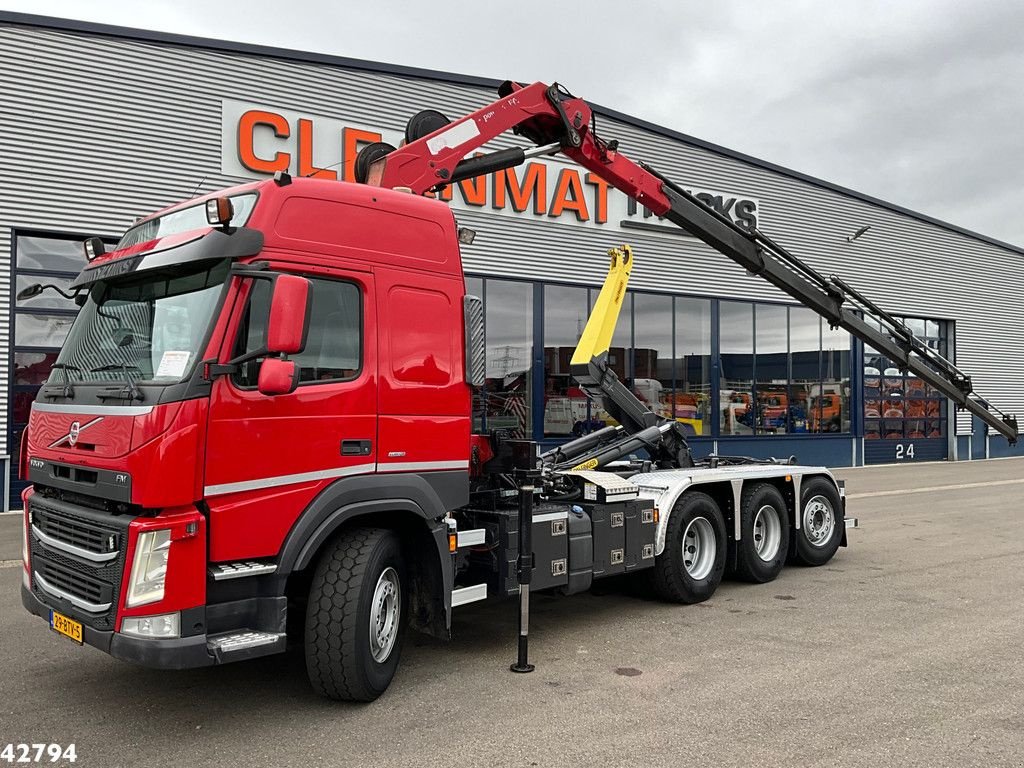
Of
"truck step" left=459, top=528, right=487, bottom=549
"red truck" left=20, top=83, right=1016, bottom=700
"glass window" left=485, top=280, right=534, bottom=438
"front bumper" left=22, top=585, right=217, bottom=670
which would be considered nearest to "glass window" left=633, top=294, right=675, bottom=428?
"glass window" left=485, top=280, right=534, bottom=438

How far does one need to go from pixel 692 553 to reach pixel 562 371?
455 inches

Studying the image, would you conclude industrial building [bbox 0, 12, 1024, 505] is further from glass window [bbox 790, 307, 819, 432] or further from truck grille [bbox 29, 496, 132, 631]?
truck grille [bbox 29, 496, 132, 631]

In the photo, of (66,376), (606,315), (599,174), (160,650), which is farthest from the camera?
(606,315)

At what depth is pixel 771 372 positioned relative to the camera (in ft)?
76.2

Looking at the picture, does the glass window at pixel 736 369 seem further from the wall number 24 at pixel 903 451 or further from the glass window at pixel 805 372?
the wall number 24 at pixel 903 451

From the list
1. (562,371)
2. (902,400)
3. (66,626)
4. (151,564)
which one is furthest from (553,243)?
(151,564)

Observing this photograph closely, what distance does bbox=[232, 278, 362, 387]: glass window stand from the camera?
4.59m

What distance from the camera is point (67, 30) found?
1443 cm

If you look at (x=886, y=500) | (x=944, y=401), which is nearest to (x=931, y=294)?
(x=944, y=401)

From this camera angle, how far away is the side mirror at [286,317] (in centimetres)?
425

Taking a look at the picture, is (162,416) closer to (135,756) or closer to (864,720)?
(135,756)

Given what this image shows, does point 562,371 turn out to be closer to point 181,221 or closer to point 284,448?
point 181,221

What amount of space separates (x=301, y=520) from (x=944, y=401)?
1124 inches

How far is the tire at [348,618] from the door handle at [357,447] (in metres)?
0.48
